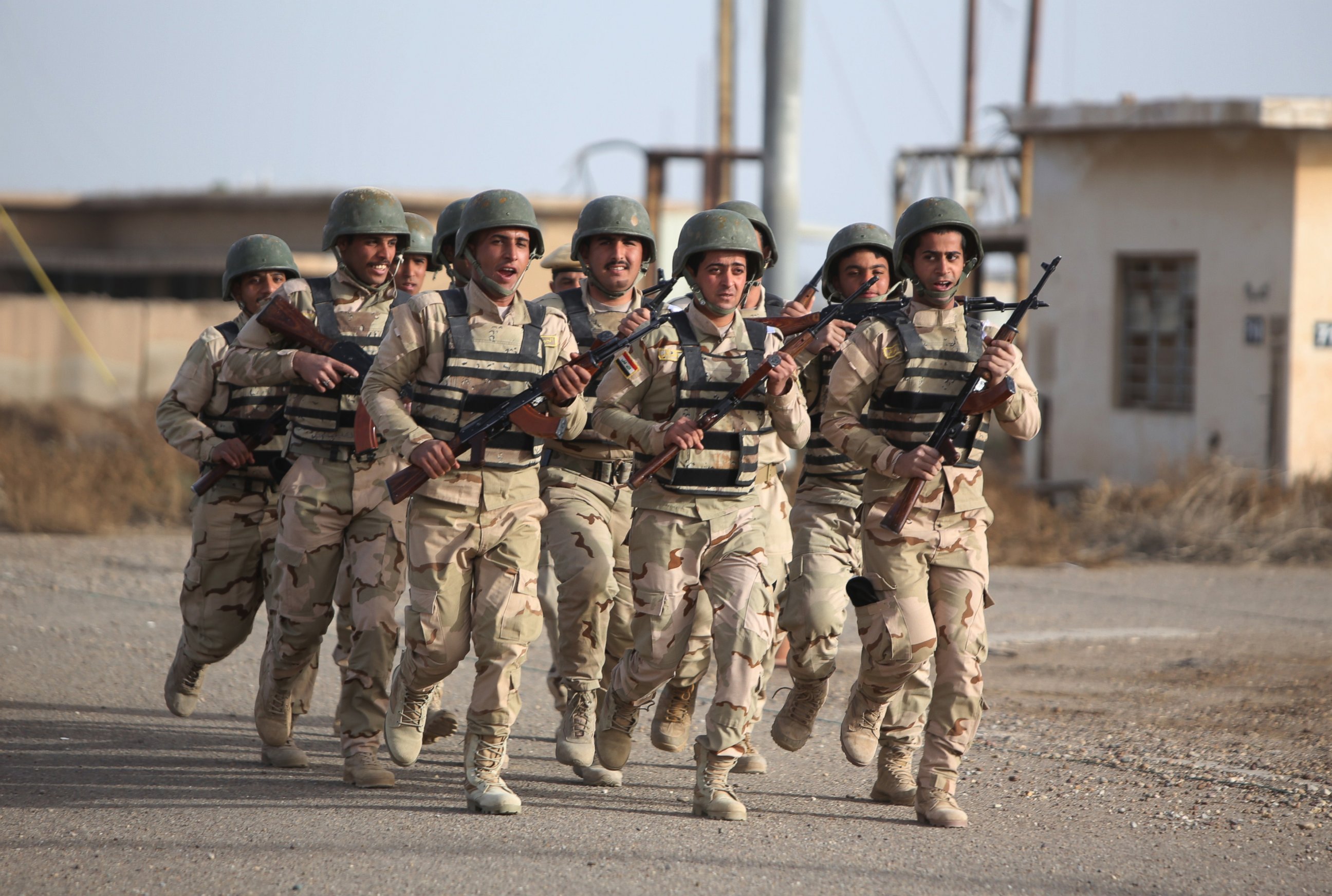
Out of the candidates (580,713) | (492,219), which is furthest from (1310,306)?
(492,219)

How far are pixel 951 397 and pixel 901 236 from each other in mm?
650

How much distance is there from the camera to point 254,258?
671cm

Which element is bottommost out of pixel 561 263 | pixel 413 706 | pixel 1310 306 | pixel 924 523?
pixel 413 706

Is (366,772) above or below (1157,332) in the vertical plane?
below

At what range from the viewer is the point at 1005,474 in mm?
15875

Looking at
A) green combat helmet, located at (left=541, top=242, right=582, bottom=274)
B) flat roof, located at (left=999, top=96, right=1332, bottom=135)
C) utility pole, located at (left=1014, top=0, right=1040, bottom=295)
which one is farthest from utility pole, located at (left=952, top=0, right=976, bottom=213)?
green combat helmet, located at (left=541, top=242, right=582, bottom=274)

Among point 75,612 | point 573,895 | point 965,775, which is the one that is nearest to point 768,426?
point 965,775

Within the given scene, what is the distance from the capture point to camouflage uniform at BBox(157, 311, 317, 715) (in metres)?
6.44

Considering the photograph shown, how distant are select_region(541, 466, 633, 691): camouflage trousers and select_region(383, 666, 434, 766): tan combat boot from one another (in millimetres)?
666

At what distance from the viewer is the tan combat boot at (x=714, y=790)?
5156mm

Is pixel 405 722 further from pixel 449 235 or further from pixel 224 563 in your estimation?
pixel 449 235

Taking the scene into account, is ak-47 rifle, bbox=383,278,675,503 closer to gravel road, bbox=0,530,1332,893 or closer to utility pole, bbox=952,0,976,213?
gravel road, bbox=0,530,1332,893

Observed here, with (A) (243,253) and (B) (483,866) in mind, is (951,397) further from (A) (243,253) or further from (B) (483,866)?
(A) (243,253)

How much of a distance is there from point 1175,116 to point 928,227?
1026 centimetres
